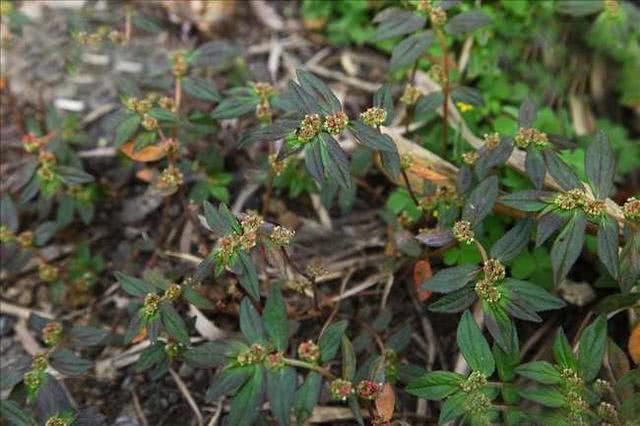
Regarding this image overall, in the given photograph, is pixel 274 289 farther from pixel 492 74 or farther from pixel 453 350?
pixel 492 74

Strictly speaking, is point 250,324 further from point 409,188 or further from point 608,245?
point 608,245

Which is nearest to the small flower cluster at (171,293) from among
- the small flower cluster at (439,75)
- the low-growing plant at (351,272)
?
the low-growing plant at (351,272)

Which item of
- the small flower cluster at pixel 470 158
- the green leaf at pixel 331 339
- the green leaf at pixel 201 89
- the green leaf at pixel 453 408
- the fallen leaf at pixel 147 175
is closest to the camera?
the green leaf at pixel 453 408

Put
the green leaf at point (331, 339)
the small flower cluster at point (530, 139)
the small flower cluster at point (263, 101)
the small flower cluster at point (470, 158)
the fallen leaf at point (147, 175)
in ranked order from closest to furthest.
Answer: the green leaf at point (331, 339)
the small flower cluster at point (530, 139)
the small flower cluster at point (470, 158)
the small flower cluster at point (263, 101)
the fallen leaf at point (147, 175)

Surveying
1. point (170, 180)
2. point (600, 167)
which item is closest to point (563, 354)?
point (600, 167)

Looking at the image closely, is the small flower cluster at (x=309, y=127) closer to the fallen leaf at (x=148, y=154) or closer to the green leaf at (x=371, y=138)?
the green leaf at (x=371, y=138)

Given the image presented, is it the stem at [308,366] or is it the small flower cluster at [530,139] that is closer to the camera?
the stem at [308,366]

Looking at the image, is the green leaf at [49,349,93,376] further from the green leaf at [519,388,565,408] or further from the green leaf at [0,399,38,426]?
the green leaf at [519,388,565,408]
